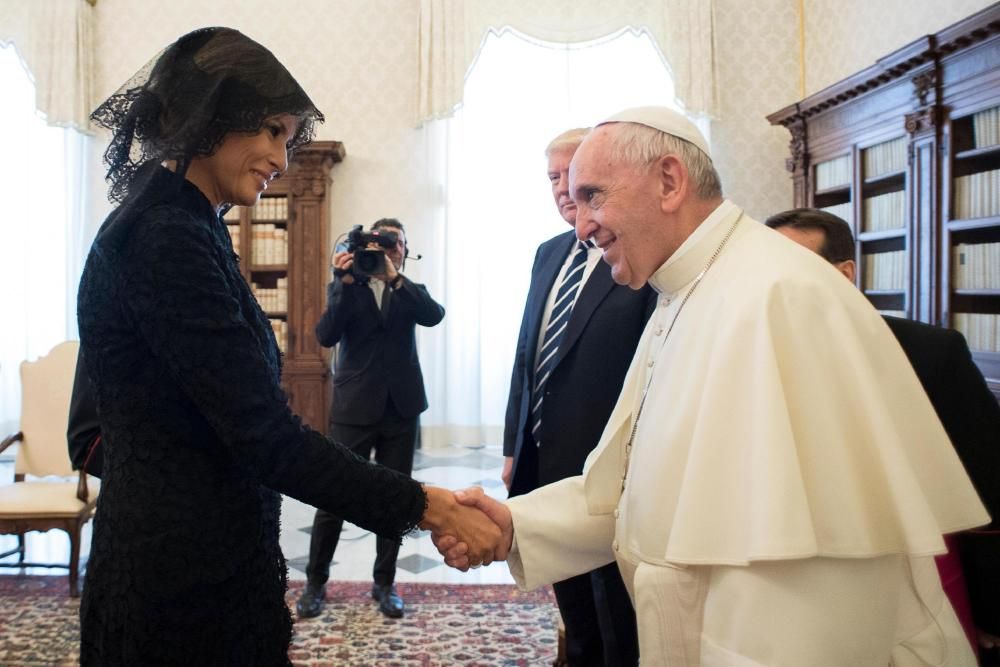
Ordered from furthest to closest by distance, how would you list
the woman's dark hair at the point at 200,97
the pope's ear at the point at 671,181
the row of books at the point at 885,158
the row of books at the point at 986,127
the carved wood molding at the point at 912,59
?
the row of books at the point at 885,158 → the row of books at the point at 986,127 → the carved wood molding at the point at 912,59 → the pope's ear at the point at 671,181 → the woman's dark hair at the point at 200,97

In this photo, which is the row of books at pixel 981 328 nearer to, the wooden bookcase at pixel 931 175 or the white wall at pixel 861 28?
the wooden bookcase at pixel 931 175

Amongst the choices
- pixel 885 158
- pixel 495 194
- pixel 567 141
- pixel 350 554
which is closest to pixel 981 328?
pixel 885 158

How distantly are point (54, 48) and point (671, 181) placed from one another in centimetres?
764

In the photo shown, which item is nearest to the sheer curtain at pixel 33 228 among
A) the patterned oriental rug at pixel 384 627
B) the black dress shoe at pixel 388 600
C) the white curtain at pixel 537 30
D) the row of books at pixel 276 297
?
the row of books at pixel 276 297

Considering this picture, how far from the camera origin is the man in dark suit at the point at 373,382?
10.8ft

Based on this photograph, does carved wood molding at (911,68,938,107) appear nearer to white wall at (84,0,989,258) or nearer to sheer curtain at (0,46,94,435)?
white wall at (84,0,989,258)

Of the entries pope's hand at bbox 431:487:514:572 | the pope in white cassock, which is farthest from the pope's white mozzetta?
pope's hand at bbox 431:487:514:572

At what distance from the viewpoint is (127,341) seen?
119 centimetres

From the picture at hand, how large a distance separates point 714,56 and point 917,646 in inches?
256

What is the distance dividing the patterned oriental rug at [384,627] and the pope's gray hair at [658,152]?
207cm

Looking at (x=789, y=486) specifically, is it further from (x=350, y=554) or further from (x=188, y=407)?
(x=350, y=554)

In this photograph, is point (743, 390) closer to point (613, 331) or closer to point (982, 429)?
point (982, 429)

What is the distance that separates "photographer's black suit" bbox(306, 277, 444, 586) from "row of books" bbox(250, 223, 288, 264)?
3.77 meters

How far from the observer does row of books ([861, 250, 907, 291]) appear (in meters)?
5.27
